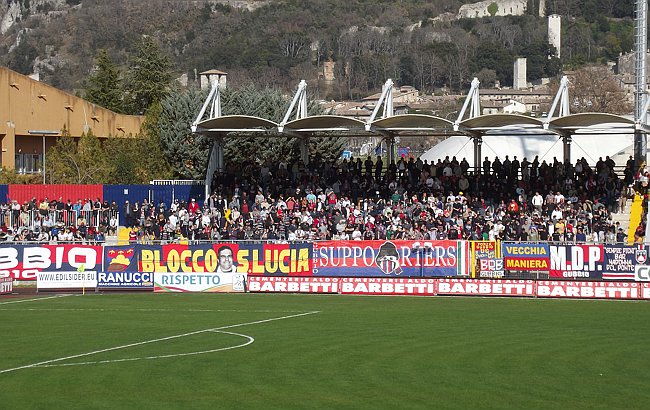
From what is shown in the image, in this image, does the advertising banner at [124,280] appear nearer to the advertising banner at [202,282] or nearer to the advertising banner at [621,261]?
the advertising banner at [202,282]

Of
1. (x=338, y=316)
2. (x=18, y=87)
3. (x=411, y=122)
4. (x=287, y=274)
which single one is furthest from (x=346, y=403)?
(x=18, y=87)

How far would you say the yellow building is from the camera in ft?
203

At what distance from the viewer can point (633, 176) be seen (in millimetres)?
45781

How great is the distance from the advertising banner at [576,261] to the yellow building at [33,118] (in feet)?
120

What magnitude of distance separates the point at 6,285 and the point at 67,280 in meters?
2.19

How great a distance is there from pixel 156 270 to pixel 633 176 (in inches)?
839

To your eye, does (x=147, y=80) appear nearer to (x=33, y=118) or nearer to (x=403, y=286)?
(x=33, y=118)

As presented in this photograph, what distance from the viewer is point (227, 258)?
39625 mm

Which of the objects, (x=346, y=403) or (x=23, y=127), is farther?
(x=23, y=127)

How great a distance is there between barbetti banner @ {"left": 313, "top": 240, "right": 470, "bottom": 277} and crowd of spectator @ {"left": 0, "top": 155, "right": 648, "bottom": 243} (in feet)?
8.55

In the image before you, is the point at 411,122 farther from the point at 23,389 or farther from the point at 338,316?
the point at 23,389

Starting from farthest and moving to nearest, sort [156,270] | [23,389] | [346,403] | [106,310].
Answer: [156,270] < [106,310] < [23,389] < [346,403]

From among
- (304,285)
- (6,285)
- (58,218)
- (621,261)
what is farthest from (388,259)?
(58,218)

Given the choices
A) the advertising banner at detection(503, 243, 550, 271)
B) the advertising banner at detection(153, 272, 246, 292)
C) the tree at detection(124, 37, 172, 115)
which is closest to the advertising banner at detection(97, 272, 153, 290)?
the advertising banner at detection(153, 272, 246, 292)
